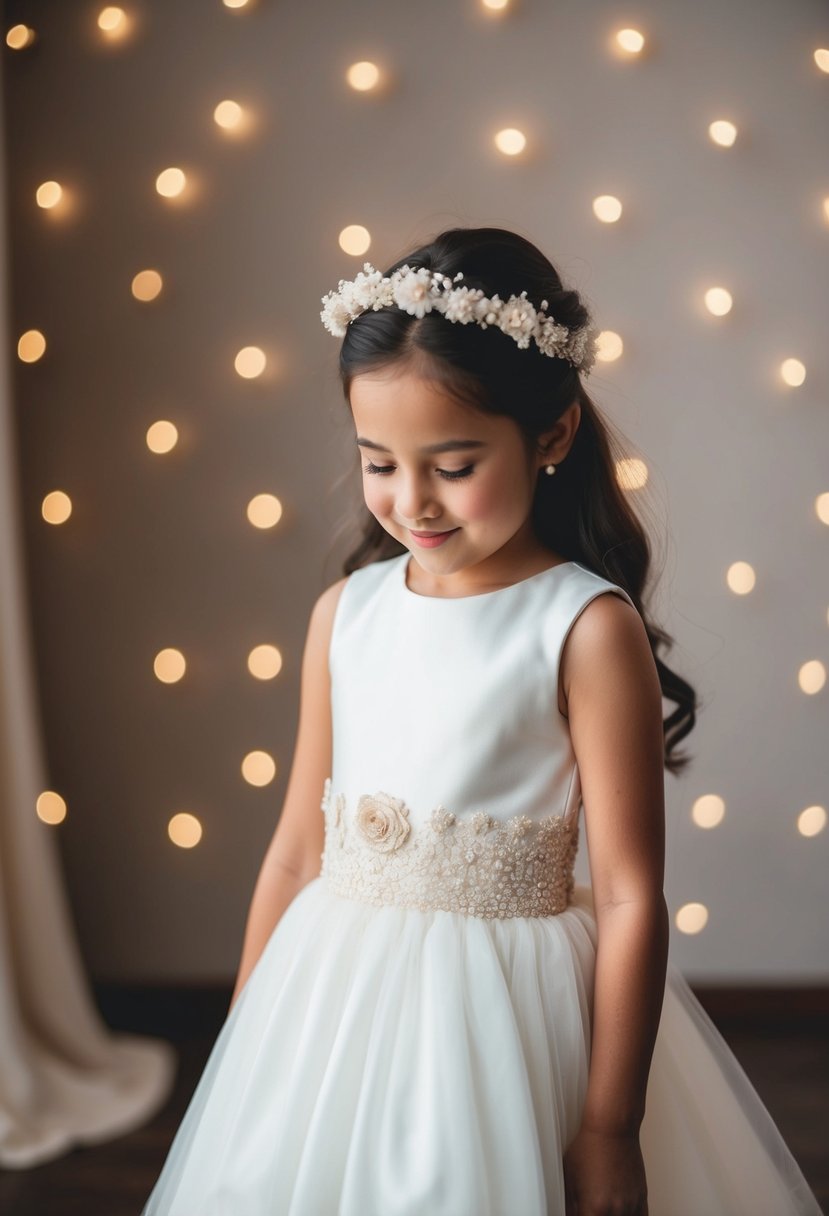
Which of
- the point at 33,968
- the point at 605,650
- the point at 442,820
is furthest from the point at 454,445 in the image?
the point at 33,968

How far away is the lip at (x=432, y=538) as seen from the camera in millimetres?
943

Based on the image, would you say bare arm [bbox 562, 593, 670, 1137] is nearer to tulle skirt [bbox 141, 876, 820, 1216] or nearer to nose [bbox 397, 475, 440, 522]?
tulle skirt [bbox 141, 876, 820, 1216]

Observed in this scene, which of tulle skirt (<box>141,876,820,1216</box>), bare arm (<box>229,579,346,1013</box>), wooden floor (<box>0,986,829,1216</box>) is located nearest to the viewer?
tulle skirt (<box>141,876,820,1216</box>)

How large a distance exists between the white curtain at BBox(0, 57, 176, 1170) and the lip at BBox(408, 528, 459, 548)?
89 cm

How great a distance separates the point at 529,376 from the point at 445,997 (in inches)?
21.5

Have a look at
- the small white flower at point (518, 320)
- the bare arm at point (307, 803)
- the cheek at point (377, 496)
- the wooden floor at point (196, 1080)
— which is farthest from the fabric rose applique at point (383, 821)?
the wooden floor at point (196, 1080)

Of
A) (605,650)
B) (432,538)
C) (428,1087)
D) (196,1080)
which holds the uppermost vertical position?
(432,538)

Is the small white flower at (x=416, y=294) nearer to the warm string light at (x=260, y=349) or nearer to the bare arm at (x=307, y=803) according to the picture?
the bare arm at (x=307, y=803)

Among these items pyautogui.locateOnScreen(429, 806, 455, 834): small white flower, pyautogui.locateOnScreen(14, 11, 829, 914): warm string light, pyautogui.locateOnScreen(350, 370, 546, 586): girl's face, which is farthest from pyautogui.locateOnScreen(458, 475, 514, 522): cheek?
pyautogui.locateOnScreen(14, 11, 829, 914): warm string light

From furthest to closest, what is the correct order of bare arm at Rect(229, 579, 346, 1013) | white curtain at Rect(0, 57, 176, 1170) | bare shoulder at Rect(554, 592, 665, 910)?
white curtain at Rect(0, 57, 176, 1170), bare arm at Rect(229, 579, 346, 1013), bare shoulder at Rect(554, 592, 665, 910)

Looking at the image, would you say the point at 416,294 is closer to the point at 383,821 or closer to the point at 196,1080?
the point at 383,821

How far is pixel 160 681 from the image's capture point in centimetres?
181

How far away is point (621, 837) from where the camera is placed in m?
0.92

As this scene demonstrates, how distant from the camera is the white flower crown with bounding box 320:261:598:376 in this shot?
2.99 feet
